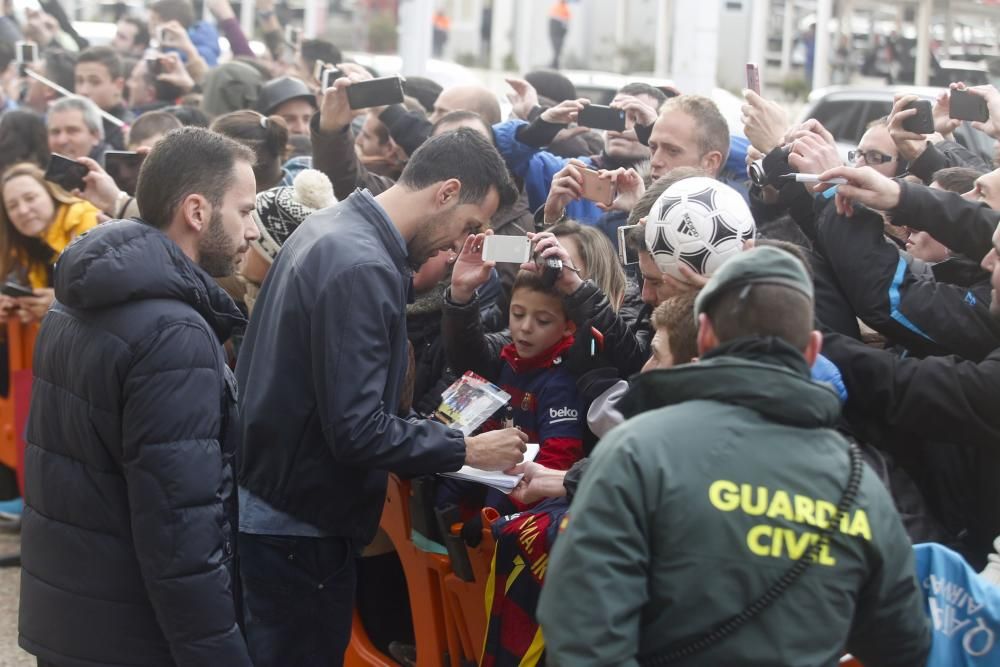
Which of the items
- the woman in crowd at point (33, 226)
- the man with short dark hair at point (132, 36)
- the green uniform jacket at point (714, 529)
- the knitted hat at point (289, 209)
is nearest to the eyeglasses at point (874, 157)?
the knitted hat at point (289, 209)

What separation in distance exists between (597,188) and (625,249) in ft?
2.25

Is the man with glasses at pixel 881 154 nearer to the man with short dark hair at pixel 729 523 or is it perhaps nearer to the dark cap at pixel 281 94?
the man with short dark hair at pixel 729 523

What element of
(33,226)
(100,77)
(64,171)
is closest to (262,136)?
(64,171)

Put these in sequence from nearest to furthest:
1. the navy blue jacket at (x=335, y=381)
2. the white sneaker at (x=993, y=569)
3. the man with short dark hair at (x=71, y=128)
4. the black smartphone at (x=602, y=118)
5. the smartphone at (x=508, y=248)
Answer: the white sneaker at (x=993, y=569)
the navy blue jacket at (x=335, y=381)
the smartphone at (x=508, y=248)
the black smartphone at (x=602, y=118)
the man with short dark hair at (x=71, y=128)

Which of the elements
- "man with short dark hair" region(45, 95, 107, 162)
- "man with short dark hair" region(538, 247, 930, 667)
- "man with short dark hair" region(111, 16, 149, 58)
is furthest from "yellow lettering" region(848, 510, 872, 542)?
"man with short dark hair" region(111, 16, 149, 58)

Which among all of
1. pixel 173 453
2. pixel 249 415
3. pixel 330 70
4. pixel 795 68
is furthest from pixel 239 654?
pixel 795 68

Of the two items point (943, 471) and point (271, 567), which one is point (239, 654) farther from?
point (943, 471)

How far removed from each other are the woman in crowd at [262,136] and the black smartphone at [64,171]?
0.70 metres

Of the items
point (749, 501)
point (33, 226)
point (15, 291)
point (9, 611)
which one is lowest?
point (9, 611)

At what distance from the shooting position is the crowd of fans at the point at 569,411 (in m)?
2.54

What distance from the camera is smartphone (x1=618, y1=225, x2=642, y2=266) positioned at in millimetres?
4344

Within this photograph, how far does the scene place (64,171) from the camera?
21.0ft

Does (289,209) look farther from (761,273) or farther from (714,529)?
(714,529)

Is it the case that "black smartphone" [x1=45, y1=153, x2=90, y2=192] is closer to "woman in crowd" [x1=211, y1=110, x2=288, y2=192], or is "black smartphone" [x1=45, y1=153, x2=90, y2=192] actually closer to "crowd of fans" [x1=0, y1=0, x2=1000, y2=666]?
"woman in crowd" [x1=211, y1=110, x2=288, y2=192]
